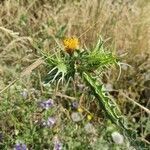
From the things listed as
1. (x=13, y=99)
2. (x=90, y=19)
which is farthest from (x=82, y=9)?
(x=13, y=99)

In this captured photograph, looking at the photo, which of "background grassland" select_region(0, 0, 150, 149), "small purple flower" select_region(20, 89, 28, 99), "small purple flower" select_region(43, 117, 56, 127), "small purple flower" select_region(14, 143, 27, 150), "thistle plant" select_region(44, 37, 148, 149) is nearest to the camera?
→ "thistle plant" select_region(44, 37, 148, 149)

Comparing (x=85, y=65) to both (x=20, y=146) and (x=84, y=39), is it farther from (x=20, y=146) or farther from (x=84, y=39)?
(x=84, y=39)

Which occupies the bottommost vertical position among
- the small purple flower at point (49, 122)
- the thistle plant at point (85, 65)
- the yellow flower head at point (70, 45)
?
the small purple flower at point (49, 122)

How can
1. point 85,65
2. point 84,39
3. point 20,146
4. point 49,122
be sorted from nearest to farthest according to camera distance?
point 85,65, point 20,146, point 49,122, point 84,39

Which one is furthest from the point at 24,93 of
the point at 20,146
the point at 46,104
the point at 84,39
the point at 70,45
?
the point at 70,45

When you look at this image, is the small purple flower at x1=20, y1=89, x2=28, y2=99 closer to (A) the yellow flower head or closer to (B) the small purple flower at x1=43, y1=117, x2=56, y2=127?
(B) the small purple flower at x1=43, y1=117, x2=56, y2=127

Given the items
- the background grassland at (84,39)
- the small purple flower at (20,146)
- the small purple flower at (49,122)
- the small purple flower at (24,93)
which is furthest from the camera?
the background grassland at (84,39)

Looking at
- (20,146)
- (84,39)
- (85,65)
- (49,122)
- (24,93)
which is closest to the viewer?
(85,65)

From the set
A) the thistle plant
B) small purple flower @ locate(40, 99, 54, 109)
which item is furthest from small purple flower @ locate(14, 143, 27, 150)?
the thistle plant

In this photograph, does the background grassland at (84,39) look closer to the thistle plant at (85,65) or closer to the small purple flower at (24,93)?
the small purple flower at (24,93)

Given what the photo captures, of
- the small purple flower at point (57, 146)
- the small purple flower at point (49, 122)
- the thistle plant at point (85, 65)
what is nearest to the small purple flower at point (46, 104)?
the small purple flower at point (49, 122)
